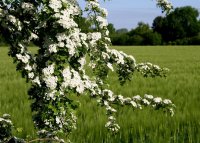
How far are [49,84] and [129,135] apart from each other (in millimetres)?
5174

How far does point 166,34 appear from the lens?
429 feet

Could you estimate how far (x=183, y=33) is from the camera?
134 metres

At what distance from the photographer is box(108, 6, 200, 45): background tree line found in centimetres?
11988

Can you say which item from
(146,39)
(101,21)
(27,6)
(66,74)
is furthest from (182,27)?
(66,74)

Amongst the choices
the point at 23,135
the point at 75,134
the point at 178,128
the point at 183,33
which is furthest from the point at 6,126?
the point at 183,33

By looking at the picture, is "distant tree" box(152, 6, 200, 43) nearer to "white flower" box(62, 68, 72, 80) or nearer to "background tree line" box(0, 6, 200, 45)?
"background tree line" box(0, 6, 200, 45)

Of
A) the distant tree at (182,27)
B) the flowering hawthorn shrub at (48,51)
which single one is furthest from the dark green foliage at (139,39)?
the flowering hawthorn shrub at (48,51)

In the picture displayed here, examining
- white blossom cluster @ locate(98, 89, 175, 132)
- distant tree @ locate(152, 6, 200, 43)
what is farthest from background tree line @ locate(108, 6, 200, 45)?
white blossom cluster @ locate(98, 89, 175, 132)

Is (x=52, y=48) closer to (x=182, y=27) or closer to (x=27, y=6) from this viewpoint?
(x=27, y=6)

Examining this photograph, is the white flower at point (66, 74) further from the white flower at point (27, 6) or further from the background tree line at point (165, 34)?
the background tree line at point (165, 34)

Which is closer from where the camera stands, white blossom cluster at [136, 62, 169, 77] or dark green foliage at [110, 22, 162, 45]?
white blossom cluster at [136, 62, 169, 77]

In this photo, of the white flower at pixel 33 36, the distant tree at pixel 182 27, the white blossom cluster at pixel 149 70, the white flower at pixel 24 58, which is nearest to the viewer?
the white flower at pixel 24 58

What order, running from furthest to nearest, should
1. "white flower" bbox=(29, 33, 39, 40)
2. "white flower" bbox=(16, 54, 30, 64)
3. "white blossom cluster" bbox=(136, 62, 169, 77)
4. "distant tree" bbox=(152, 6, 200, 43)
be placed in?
1. "distant tree" bbox=(152, 6, 200, 43)
2. "white blossom cluster" bbox=(136, 62, 169, 77)
3. "white flower" bbox=(29, 33, 39, 40)
4. "white flower" bbox=(16, 54, 30, 64)

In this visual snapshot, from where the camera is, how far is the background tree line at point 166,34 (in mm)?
119875
